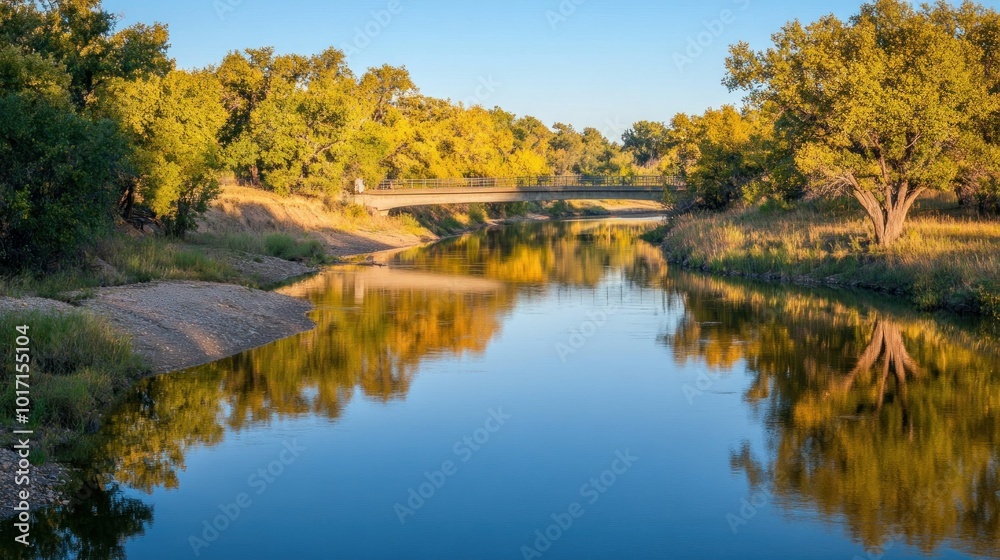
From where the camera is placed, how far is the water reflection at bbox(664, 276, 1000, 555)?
45.3 ft

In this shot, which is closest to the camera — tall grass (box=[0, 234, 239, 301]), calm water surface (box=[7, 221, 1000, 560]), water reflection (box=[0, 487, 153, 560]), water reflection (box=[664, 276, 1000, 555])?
water reflection (box=[0, 487, 153, 560])

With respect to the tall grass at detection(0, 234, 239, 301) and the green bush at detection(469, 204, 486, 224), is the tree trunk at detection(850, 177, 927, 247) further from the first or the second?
the green bush at detection(469, 204, 486, 224)

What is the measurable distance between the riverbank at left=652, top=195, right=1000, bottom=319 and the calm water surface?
2.56 m

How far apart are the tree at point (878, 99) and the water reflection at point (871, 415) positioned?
25.1ft

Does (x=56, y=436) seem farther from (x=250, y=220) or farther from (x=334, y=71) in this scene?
(x=334, y=71)

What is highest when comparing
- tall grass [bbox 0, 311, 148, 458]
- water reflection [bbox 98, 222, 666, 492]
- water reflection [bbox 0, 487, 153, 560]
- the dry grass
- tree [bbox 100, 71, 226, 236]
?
tree [bbox 100, 71, 226, 236]

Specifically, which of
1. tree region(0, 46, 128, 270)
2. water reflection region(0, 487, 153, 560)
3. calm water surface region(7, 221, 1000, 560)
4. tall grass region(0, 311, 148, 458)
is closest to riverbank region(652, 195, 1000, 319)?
calm water surface region(7, 221, 1000, 560)

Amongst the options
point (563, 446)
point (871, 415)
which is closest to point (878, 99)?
point (871, 415)

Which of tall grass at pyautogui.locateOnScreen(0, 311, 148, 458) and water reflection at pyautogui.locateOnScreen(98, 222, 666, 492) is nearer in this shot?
tall grass at pyautogui.locateOnScreen(0, 311, 148, 458)

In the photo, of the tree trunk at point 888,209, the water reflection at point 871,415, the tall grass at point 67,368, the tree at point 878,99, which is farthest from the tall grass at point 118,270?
the tree trunk at point 888,209

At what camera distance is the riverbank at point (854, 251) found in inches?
1325

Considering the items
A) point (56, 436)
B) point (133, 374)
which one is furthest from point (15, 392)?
point (133, 374)

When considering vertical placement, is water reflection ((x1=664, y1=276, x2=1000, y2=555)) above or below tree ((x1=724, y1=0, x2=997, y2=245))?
below

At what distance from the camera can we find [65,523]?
13398 millimetres
